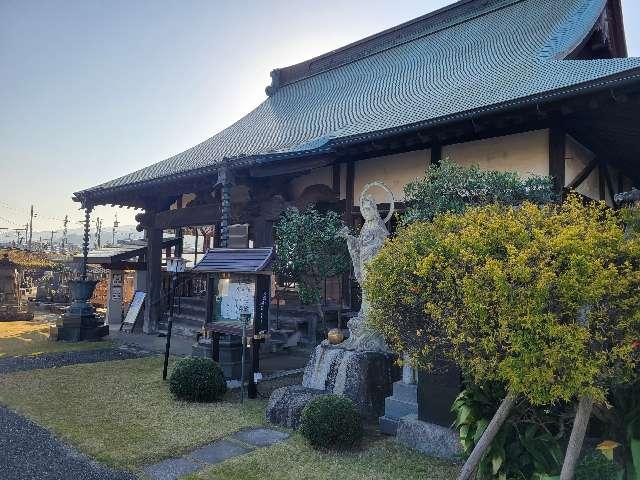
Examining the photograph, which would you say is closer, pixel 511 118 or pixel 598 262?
pixel 598 262

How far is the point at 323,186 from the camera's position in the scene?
9.77 m

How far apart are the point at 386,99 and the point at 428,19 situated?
4947 mm

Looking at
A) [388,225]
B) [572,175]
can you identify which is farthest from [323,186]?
[572,175]

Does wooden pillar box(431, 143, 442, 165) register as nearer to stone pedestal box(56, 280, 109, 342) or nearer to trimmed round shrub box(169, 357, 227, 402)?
trimmed round shrub box(169, 357, 227, 402)

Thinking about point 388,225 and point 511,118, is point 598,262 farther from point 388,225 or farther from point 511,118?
point 388,225

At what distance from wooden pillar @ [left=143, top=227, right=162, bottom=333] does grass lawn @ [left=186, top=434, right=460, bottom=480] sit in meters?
9.69

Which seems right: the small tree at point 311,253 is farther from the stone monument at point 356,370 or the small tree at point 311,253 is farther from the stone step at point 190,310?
the stone step at point 190,310

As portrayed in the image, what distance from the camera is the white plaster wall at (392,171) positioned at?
27.9 feet

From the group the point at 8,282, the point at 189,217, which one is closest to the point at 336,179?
the point at 189,217

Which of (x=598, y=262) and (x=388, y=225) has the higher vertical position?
(x=388, y=225)

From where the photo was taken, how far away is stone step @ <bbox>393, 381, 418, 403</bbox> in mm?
5449

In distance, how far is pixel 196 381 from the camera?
→ 21.3 feet

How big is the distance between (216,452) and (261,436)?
2.07ft

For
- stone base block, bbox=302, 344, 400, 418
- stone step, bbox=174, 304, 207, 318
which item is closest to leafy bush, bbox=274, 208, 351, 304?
stone base block, bbox=302, 344, 400, 418
